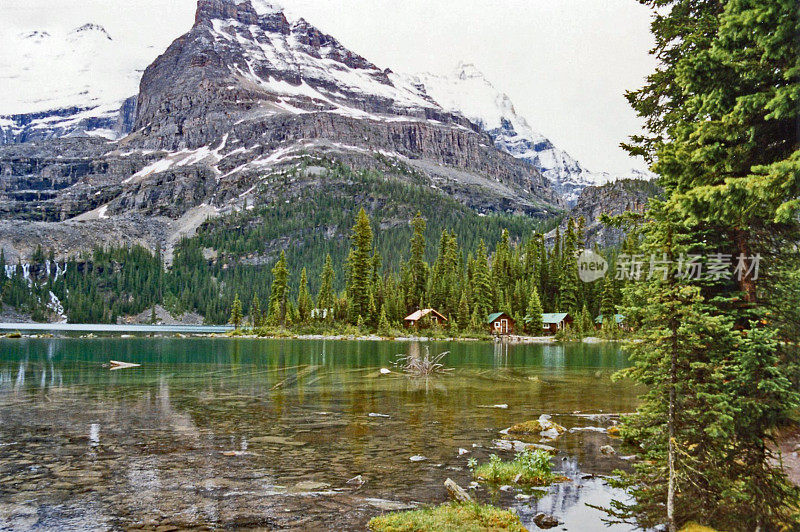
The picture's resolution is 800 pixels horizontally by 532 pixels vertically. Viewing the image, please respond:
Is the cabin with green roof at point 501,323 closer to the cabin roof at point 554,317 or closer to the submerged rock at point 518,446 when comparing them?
the cabin roof at point 554,317

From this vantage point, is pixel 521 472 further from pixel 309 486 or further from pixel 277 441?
pixel 277 441

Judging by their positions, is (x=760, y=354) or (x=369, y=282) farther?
(x=369, y=282)

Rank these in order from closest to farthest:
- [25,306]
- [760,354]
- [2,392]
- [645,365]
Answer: [760,354] → [645,365] → [2,392] → [25,306]

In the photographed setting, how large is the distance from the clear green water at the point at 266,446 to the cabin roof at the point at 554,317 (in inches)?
2874

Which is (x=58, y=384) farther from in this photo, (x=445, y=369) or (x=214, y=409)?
(x=445, y=369)

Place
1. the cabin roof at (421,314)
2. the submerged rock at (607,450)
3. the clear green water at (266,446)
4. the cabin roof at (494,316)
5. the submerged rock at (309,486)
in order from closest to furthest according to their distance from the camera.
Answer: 1. the clear green water at (266,446)
2. the submerged rock at (309,486)
3. the submerged rock at (607,450)
4. the cabin roof at (421,314)
5. the cabin roof at (494,316)

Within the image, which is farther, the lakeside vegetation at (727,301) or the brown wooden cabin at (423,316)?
the brown wooden cabin at (423,316)

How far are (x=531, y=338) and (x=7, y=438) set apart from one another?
87.2 m

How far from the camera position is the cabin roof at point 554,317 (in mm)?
104812

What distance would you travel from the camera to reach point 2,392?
27375mm

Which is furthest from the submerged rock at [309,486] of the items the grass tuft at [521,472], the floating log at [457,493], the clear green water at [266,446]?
the grass tuft at [521,472]

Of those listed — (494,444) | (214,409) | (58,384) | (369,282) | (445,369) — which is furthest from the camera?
(369,282)

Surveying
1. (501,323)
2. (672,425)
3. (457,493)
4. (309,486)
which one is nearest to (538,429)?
(457,493)

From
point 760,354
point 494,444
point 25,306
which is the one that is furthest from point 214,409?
point 25,306
